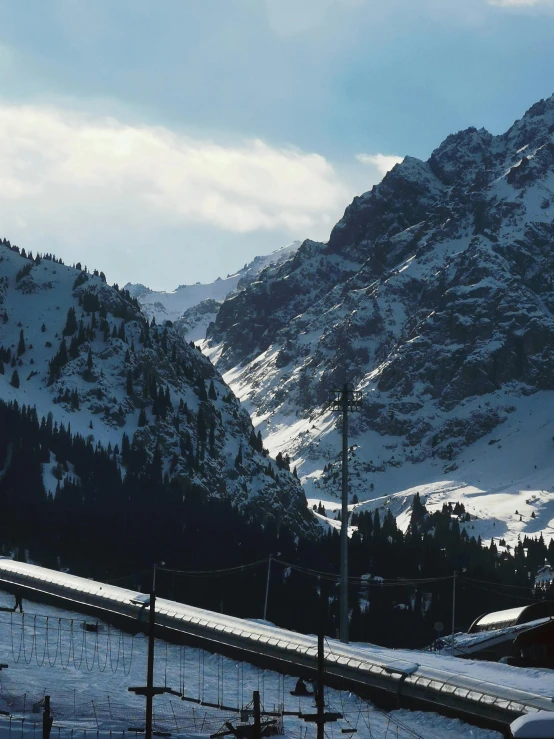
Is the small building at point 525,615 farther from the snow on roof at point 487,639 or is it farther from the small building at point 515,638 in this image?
the snow on roof at point 487,639

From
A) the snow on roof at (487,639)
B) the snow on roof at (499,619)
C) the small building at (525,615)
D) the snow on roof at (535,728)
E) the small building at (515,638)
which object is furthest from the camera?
the snow on roof at (499,619)

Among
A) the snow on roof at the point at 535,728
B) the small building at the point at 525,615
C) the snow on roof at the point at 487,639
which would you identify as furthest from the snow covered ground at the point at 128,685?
the small building at the point at 525,615

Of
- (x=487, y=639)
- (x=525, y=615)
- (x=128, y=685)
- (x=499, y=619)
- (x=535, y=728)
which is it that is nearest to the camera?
(x=535, y=728)

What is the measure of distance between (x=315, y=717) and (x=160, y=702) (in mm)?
17234

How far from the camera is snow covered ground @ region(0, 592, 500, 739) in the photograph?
195ft

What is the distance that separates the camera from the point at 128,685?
68.8 m

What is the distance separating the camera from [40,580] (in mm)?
97562

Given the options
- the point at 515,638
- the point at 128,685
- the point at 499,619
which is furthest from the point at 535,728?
the point at 499,619

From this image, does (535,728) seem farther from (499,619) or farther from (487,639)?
(499,619)

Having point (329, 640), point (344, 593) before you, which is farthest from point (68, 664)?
point (344, 593)

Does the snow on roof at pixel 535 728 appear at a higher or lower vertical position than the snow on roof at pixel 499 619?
lower

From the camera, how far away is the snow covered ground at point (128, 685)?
59.3 meters

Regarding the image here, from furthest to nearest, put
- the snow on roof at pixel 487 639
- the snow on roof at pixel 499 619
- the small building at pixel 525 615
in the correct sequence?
1. the snow on roof at pixel 499 619
2. the small building at pixel 525 615
3. the snow on roof at pixel 487 639

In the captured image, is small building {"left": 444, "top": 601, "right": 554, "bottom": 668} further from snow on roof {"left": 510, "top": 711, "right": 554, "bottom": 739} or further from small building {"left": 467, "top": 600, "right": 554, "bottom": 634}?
snow on roof {"left": 510, "top": 711, "right": 554, "bottom": 739}
